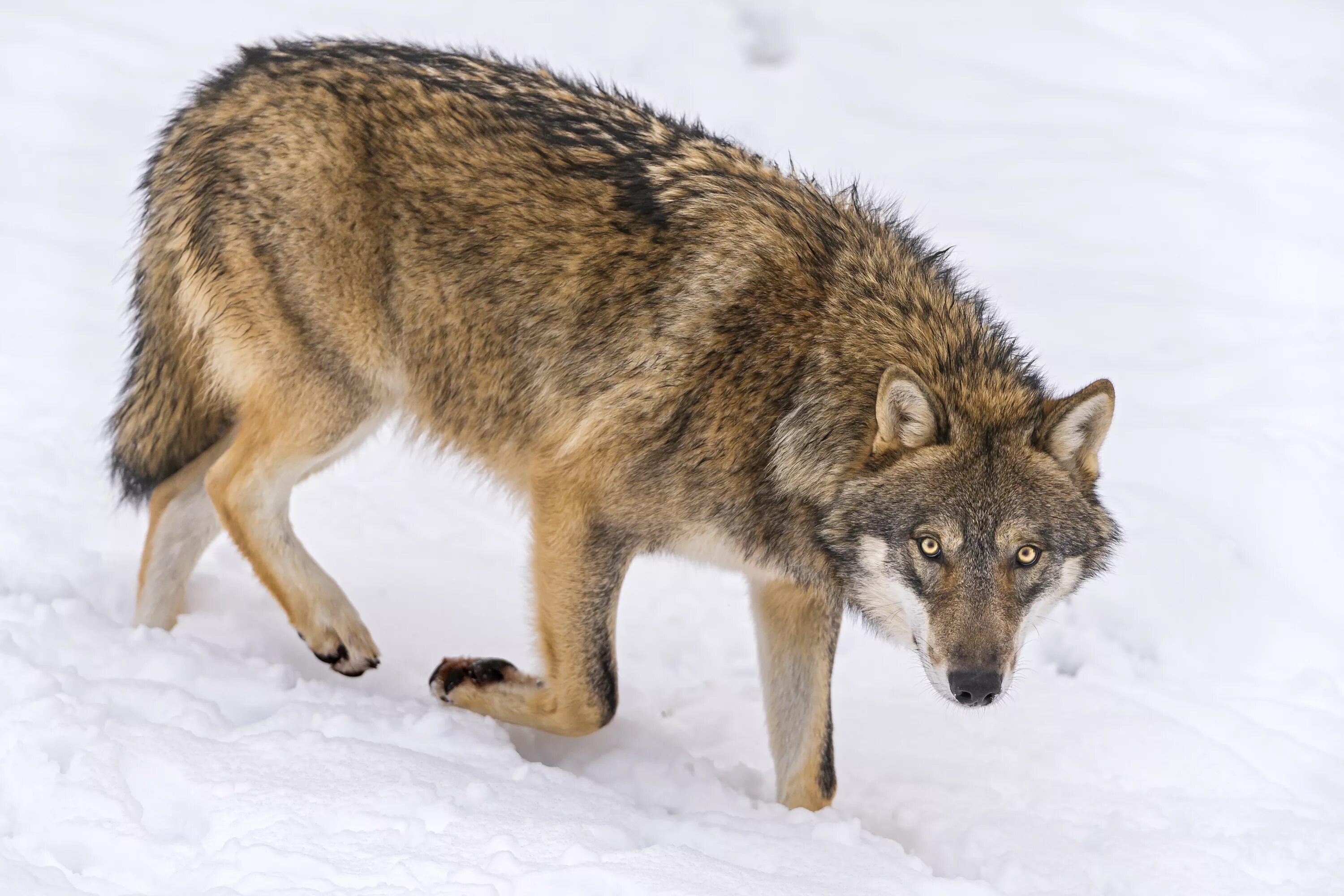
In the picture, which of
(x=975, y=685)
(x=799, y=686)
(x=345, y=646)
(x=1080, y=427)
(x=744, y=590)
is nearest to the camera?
(x=975, y=685)

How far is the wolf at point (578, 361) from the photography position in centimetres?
388

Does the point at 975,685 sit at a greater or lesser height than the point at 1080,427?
lesser

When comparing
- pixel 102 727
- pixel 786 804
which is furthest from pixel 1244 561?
pixel 102 727

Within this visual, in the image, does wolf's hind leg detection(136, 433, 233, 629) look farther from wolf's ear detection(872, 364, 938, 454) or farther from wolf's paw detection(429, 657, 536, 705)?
wolf's ear detection(872, 364, 938, 454)

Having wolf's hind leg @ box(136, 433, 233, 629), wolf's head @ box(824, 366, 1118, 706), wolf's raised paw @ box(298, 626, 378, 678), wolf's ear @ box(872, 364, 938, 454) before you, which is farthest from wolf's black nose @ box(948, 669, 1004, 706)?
wolf's hind leg @ box(136, 433, 233, 629)

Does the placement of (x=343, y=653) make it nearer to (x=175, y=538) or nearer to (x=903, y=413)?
(x=175, y=538)

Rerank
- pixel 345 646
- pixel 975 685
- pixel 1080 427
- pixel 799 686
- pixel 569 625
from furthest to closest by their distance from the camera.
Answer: pixel 345 646, pixel 799 686, pixel 569 625, pixel 1080 427, pixel 975 685

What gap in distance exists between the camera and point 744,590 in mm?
5906

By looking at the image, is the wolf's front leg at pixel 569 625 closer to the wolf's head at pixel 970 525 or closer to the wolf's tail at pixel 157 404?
the wolf's head at pixel 970 525

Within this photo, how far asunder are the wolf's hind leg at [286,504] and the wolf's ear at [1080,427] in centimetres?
222

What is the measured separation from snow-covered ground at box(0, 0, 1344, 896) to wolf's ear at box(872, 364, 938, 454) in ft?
3.68

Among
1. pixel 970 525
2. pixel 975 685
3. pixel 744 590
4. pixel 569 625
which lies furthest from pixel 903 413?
pixel 744 590

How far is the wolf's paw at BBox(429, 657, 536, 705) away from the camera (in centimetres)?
430

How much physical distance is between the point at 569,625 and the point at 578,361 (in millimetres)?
825
